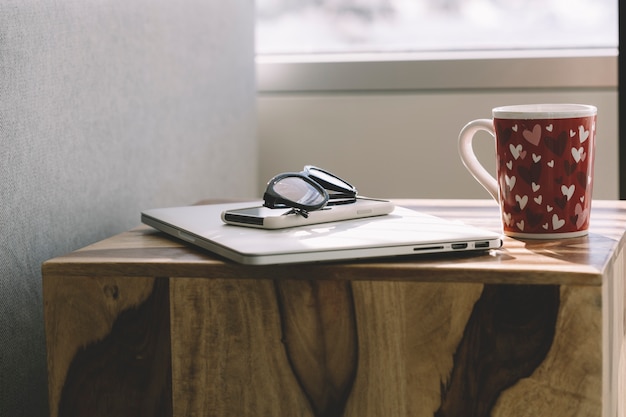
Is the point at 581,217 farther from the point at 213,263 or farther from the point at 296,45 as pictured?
the point at 296,45

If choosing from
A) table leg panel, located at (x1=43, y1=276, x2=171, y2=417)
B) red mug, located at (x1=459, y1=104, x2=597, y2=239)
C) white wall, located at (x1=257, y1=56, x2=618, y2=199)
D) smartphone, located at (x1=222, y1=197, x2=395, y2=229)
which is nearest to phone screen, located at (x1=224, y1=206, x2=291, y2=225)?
smartphone, located at (x1=222, y1=197, x2=395, y2=229)

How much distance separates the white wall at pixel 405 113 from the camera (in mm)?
1323

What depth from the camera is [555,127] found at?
0.70 meters

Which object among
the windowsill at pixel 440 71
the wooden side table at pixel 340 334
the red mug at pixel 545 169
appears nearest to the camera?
the wooden side table at pixel 340 334

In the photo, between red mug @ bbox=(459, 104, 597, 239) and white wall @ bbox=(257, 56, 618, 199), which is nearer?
red mug @ bbox=(459, 104, 597, 239)

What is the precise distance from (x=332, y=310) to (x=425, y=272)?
0.26ft

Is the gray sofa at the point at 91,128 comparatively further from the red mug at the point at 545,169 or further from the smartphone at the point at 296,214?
the red mug at the point at 545,169

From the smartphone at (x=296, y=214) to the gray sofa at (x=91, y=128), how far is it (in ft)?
0.70

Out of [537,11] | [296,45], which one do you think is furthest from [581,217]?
A: [296,45]

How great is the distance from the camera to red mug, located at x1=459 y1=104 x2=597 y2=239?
70 centimetres

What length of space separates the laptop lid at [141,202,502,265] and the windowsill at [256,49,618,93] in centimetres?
65

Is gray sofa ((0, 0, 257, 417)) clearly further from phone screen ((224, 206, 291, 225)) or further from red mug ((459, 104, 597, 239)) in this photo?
red mug ((459, 104, 597, 239))

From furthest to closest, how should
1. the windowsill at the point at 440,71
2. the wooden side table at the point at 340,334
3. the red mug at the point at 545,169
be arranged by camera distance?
1. the windowsill at the point at 440,71
2. the red mug at the point at 545,169
3. the wooden side table at the point at 340,334

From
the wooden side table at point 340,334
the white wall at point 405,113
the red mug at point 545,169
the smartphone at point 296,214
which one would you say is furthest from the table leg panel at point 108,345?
the white wall at point 405,113
